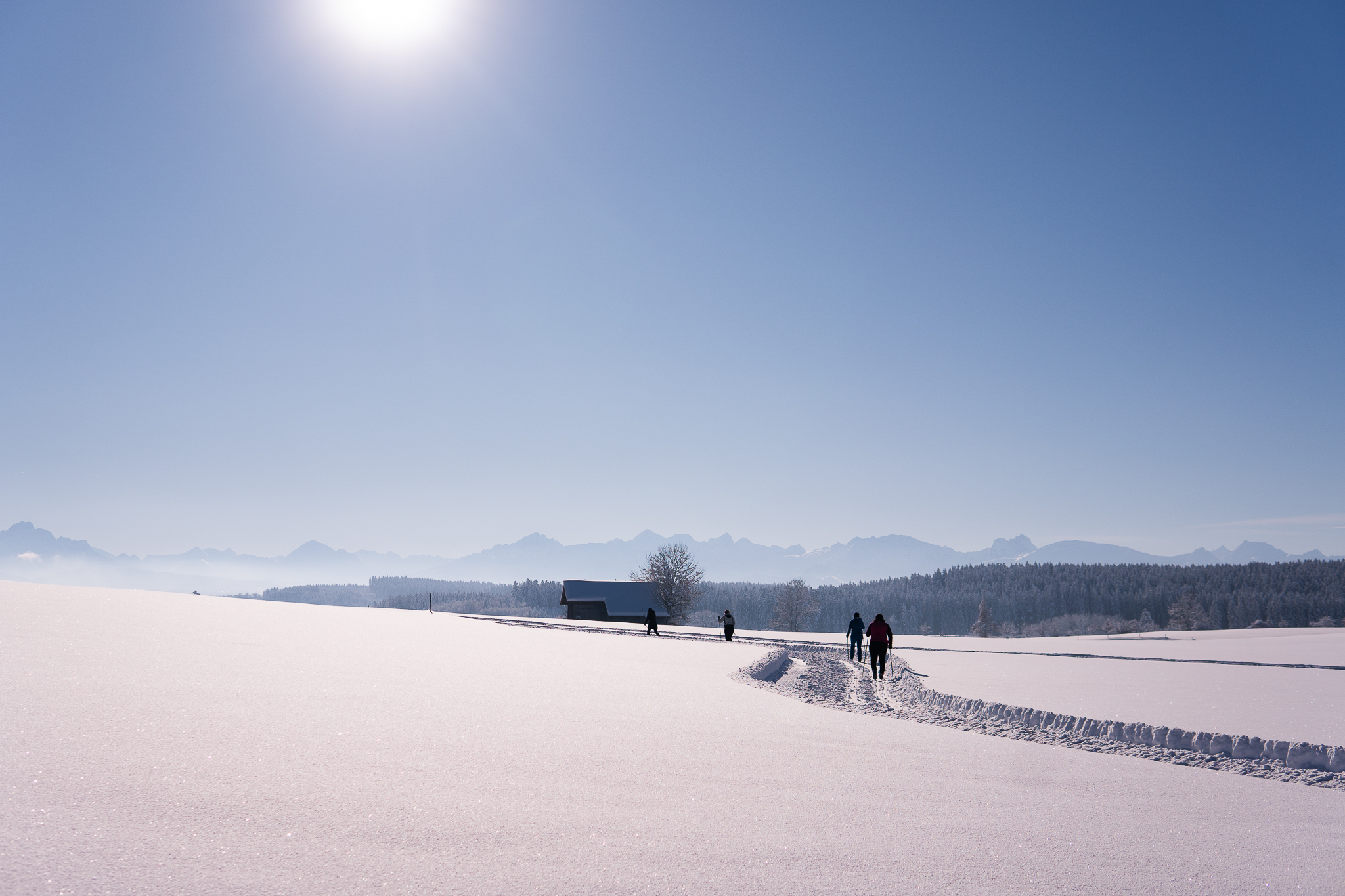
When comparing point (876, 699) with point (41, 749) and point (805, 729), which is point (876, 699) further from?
point (41, 749)

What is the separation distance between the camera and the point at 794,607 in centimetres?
10856

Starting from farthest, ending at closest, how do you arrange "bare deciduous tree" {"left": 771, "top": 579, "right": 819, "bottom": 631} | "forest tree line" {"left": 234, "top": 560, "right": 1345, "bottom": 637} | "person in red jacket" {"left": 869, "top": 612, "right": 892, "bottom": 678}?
"forest tree line" {"left": 234, "top": 560, "right": 1345, "bottom": 637} < "bare deciduous tree" {"left": 771, "top": 579, "right": 819, "bottom": 631} < "person in red jacket" {"left": 869, "top": 612, "right": 892, "bottom": 678}

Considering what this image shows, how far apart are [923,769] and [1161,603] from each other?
159 m

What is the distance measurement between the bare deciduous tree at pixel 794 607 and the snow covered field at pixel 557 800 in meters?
99.1

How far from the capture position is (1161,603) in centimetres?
13625

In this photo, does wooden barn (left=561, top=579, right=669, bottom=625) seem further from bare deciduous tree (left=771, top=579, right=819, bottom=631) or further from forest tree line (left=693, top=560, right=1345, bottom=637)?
forest tree line (left=693, top=560, right=1345, bottom=637)

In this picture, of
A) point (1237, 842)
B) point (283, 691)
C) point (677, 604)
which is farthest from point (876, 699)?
point (677, 604)

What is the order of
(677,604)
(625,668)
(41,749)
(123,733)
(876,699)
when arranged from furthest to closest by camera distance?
(677,604) → (625,668) → (876,699) → (123,733) → (41,749)

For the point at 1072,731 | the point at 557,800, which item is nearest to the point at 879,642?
the point at 1072,731

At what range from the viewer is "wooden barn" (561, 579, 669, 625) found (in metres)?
73.8

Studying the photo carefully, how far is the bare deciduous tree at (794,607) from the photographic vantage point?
10850 cm

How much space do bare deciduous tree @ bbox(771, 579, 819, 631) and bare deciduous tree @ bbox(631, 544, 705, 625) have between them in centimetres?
2766

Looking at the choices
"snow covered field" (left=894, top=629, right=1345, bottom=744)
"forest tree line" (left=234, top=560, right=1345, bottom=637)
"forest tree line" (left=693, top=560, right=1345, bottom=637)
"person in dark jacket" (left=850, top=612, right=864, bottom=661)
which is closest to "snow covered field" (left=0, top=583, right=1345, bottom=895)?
"snow covered field" (left=894, top=629, right=1345, bottom=744)

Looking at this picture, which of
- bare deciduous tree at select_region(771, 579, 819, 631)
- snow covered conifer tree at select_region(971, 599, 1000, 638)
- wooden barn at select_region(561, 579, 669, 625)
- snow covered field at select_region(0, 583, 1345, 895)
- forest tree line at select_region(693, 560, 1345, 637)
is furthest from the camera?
forest tree line at select_region(693, 560, 1345, 637)
